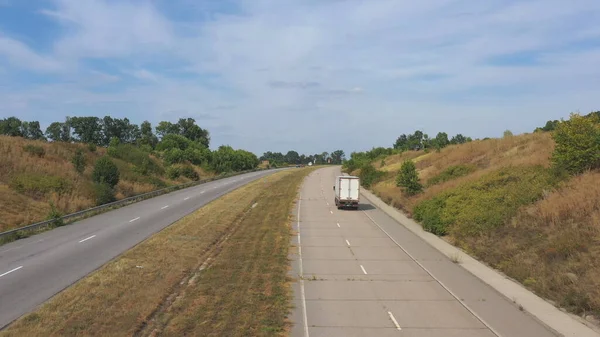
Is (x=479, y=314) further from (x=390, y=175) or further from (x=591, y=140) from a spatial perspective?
(x=390, y=175)

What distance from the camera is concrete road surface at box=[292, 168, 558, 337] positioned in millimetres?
12086

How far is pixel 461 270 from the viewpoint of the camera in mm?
19031

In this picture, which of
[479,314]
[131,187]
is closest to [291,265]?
[479,314]

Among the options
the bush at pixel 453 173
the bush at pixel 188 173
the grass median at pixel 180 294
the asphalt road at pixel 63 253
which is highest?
the bush at pixel 453 173

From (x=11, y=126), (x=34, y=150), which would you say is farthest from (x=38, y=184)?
(x=11, y=126)

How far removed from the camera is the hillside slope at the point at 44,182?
108 ft

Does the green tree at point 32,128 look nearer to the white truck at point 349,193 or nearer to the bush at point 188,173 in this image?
the bush at point 188,173

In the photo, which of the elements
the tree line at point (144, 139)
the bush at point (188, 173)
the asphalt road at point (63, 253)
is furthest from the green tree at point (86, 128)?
the asphalt road at point (63, 253)

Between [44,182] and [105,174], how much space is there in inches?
286

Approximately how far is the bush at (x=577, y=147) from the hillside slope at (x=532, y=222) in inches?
29.9

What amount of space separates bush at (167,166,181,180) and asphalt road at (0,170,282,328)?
37531 millimetres

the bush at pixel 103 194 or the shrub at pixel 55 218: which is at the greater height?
the bush at pixel 103 194

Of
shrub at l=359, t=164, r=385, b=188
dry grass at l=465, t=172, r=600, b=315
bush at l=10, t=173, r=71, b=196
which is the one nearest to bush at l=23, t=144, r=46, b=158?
bush at l=10, t=173, r=71, b=196

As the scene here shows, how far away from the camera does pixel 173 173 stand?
75.6m
